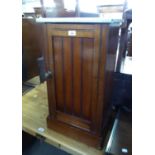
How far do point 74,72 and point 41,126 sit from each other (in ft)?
1.96

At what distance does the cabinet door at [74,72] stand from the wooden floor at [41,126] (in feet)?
0.46

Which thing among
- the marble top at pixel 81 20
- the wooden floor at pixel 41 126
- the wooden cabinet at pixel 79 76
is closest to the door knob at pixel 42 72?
the wooden cabinet at pixel 79 76

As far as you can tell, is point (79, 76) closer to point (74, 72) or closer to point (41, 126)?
point (74, 72)

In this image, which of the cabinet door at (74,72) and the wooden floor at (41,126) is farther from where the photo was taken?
the wooden floor at (41,126)

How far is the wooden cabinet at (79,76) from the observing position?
0.80 metres

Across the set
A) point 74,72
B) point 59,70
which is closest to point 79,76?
point 74,72

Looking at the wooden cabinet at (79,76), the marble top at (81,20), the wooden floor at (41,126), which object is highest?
the marble top at (81,20)

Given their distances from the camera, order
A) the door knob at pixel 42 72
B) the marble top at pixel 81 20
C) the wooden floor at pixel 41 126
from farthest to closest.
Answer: the wooden floor at pixel 41 126, the door knob at pixel 42 72, the marble top at pixel 81 20

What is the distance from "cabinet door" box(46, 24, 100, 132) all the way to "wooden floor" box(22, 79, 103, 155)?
0.14m

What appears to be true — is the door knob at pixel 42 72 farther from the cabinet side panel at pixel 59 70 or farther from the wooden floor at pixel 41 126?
the wooden floor at pixel 41 126

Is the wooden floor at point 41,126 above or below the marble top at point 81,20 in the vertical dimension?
below

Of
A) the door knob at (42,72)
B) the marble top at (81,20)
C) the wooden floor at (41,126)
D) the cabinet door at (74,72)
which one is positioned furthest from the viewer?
the wooden floor at (41,126)
